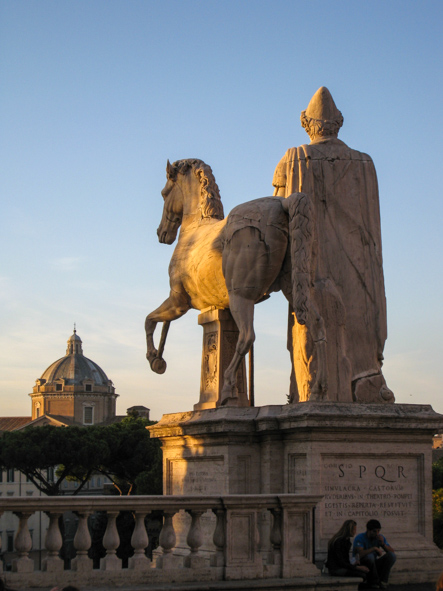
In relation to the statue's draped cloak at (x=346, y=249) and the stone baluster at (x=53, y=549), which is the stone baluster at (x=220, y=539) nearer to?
the stone baluster at (x=53, y=549)

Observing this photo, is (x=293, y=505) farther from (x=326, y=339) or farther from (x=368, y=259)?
(x=368, y=259)

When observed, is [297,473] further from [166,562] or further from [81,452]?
[81,452]

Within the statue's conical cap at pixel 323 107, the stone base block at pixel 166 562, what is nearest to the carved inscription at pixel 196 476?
the stone base block at pixel 166 562

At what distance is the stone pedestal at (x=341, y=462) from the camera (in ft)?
35.3

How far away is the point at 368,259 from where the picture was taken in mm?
12266

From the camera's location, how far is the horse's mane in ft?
43.5

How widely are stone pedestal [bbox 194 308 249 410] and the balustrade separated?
286cm

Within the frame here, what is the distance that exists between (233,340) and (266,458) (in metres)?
1.92

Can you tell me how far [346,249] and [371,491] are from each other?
3122mm

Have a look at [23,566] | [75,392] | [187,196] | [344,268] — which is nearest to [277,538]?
[23,566]

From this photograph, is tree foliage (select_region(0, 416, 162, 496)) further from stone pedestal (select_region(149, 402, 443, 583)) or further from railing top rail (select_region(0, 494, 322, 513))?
railing top rail (select_region(0, 494, 322, 513))

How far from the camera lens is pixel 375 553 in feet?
33.2

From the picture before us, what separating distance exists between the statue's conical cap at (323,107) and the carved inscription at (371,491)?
466 centimetres

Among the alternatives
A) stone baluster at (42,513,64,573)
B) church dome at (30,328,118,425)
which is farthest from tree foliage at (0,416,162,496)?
church dome at (30,328,118,425)
